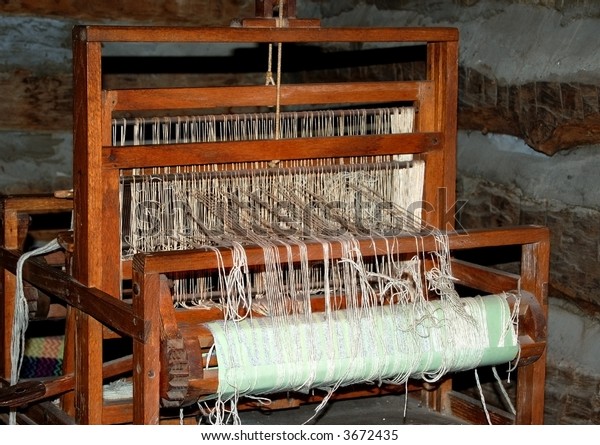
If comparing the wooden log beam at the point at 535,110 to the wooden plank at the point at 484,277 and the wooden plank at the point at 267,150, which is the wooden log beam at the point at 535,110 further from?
the wooden plank at the point at 484,277

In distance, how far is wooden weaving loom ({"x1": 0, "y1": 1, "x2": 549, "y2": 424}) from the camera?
7.18ft

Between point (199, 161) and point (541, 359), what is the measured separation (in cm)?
83

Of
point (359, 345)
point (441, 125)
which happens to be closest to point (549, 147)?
point (441, 125)

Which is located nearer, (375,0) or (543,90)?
(543,90)

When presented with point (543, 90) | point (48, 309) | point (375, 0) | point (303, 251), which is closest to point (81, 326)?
point (48, 309)

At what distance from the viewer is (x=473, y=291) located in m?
3.51

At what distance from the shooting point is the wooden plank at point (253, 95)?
8.07ft

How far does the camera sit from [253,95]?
2.59 meters

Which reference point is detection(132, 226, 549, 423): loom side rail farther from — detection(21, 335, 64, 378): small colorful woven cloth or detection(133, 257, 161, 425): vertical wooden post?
detection(21, 335, 64, 378): small colorful woven cloth

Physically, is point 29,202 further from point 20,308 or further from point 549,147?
point 549,147

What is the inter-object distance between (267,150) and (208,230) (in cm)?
22

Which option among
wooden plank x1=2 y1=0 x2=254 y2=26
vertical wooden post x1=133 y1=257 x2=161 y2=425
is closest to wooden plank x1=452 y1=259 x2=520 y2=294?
vertical wooden post x1=133 y1=257 x2=161 y2=425
